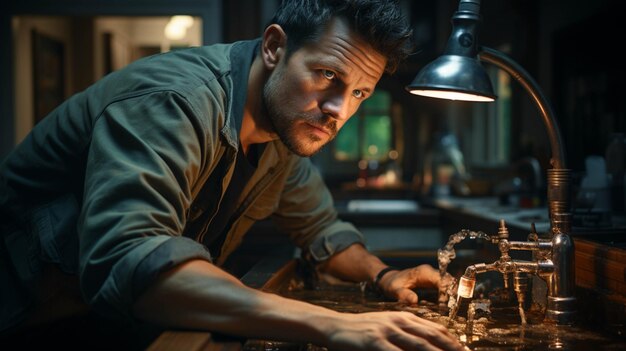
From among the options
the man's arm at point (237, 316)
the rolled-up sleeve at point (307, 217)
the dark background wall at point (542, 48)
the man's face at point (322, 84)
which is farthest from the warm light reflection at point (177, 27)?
the man's arm at point (237, 316)

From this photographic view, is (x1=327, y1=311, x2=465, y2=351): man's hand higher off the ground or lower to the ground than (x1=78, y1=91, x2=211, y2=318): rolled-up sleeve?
lower

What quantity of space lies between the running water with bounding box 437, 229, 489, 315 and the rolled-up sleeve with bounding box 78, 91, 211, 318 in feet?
2.24

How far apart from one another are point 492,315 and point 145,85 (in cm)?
102

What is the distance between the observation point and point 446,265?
188cm

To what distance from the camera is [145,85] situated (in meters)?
1.54

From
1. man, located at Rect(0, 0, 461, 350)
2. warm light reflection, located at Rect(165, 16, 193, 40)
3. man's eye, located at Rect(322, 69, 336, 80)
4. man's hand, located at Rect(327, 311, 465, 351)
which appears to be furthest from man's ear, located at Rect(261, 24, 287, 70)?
warm light reflection, located at Rect(165, 16, 193, 40)

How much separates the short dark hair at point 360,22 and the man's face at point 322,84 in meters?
0.02

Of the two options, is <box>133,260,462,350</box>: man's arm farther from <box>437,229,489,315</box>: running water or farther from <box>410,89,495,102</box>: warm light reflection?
<box>410,89,495,102</box>: warm light reflection

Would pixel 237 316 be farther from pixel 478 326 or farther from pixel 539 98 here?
pixel 539 98

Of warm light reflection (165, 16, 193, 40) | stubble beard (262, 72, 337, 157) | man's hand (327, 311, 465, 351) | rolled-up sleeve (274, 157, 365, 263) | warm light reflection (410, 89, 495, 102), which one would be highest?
warm light reflection (165, 16, 193, 40)

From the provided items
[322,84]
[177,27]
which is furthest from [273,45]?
[177,27]

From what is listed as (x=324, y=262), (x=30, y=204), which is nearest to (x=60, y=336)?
(x=30, y=204)

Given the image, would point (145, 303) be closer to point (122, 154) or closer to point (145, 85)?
point (122, 154)

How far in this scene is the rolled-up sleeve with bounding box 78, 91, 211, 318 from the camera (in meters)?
1.25
